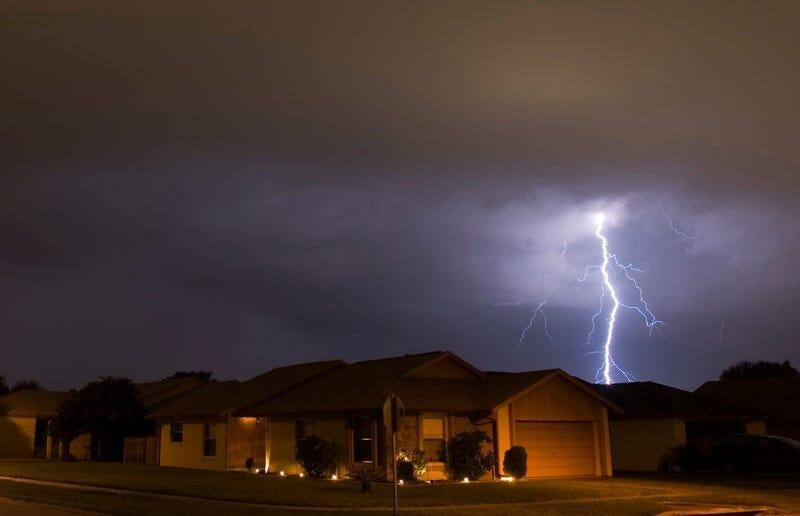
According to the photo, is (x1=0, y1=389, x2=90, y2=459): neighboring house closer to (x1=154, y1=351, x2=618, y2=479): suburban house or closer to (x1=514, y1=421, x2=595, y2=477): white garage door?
(x1=154, y1=351, x2=618, y2=479): suburban house

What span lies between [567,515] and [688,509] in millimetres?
3476

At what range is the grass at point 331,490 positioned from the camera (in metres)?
21.7

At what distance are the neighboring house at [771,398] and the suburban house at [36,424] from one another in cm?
3348

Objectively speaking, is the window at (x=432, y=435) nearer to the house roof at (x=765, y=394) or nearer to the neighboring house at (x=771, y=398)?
the neighboring house at (x=771, y=398)

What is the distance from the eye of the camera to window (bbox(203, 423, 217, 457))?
38844 mm

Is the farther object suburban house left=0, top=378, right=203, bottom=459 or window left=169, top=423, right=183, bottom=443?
suburban house left=0, top=378, right=203, bottom=459

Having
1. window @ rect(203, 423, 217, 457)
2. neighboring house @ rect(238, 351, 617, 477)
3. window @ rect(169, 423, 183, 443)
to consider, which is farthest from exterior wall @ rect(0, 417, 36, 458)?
neighboring house @ rect(238, 351, 617, 477)

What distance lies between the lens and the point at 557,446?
111 ft

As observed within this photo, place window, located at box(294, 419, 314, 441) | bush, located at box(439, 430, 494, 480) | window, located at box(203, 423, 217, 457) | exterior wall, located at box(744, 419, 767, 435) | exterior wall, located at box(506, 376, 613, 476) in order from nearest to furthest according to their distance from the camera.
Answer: bush, located at box(439, 430, 494, 480), exterior wall, located at box(506, 376, 613, 476), window, located at box(294, 419, 314, 441), window, located at box(203, 423, 217, 457), exterior wall, located at box(744, 419, 767, 435)

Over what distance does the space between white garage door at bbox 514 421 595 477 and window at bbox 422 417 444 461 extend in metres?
3.18

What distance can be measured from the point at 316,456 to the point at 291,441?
14.0ft

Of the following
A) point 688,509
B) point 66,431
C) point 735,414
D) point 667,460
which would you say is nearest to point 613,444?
point 667,460

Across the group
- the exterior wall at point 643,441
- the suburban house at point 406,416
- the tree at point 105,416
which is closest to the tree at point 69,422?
the tree at point 105,416

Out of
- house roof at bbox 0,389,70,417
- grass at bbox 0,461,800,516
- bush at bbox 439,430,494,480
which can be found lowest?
grass at bbox 0,461,800,516
